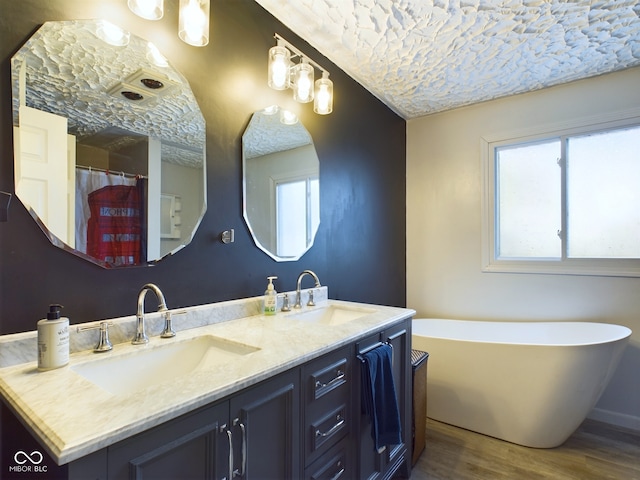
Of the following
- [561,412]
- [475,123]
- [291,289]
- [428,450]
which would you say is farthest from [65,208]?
[475,123]

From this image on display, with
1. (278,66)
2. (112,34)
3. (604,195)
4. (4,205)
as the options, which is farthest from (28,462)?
(604,195)

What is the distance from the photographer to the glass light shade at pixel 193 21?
50.9 inches

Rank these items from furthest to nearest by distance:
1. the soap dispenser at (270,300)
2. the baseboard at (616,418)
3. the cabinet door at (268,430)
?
the baseboard at (616,418), the soap dispenser at (270,300), the cabinet door at (268,430)

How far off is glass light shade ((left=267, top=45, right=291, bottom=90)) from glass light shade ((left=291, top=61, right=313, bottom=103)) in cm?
11

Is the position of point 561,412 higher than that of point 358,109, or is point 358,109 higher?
point 358,109

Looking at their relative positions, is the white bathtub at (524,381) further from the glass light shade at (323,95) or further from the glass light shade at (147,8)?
the glass light shade at (147,8)

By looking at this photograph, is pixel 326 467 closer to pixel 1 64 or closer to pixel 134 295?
pixel 134 295

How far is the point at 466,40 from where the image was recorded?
203 cm

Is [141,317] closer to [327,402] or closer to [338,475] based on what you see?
[327,402]

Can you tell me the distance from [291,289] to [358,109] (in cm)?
150

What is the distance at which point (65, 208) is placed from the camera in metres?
1.06

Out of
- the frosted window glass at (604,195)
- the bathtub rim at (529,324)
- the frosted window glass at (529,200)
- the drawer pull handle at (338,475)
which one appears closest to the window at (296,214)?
the drawer pull handle at (338,475)

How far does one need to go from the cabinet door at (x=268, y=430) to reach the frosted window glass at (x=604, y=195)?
8.78 ft

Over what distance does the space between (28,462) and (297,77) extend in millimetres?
1879
